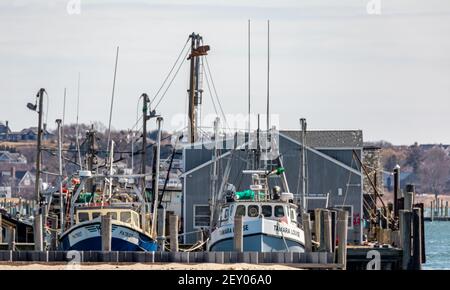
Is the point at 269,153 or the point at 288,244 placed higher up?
the point at 269,153

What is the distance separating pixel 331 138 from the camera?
6284 cm

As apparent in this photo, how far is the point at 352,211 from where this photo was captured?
60.2 meters

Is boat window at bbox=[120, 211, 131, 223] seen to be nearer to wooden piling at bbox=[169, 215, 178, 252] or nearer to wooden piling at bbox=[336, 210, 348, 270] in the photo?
wooden piling at bbox=[169, 215, 178, 252]

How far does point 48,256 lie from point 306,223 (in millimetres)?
8461

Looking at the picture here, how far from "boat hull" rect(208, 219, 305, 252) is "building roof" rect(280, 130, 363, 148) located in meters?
22.7

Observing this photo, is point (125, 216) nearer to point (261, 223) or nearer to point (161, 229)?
point (161, 229)

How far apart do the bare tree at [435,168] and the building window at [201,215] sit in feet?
68.2

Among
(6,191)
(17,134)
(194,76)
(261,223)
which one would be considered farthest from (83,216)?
(6,191)

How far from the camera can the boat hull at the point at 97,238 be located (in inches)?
1495

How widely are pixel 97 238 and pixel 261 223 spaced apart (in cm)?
495
